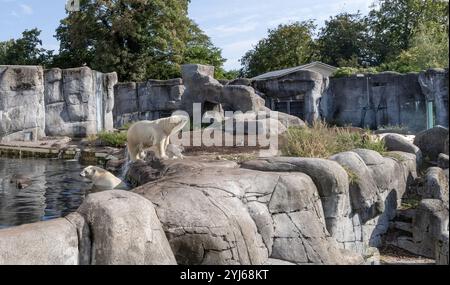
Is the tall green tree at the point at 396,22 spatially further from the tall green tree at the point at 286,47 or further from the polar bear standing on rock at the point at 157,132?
the polar bear standing on rock at the point at 157,132

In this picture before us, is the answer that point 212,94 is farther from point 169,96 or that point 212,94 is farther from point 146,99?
point 146,99

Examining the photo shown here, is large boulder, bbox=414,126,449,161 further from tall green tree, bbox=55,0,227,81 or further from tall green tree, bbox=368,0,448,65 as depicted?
tall green tree, bbox=368,0,448,65

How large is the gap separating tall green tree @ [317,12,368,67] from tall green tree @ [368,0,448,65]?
0.91m

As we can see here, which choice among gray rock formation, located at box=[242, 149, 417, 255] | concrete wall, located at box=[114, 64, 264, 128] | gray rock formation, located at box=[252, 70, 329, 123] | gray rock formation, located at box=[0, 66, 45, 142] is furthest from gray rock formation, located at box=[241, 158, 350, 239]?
gray rock formation, located at box=[252, 70, 329, 123]

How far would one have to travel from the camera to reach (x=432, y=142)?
13.2 meters

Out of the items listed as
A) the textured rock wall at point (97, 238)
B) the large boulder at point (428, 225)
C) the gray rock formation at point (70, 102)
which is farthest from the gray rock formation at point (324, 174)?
the gray rock formation at point (70, 102)

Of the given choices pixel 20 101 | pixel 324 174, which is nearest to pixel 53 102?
pixel 20 101

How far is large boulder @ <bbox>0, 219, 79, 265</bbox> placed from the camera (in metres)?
3.80

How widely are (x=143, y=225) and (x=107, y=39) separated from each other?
97.6ft


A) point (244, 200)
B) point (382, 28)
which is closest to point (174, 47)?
point (382, 28)

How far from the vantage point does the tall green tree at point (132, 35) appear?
31.8 m

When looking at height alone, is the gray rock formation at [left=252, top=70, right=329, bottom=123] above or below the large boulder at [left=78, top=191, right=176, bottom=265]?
above

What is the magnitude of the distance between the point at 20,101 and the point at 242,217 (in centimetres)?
1770
